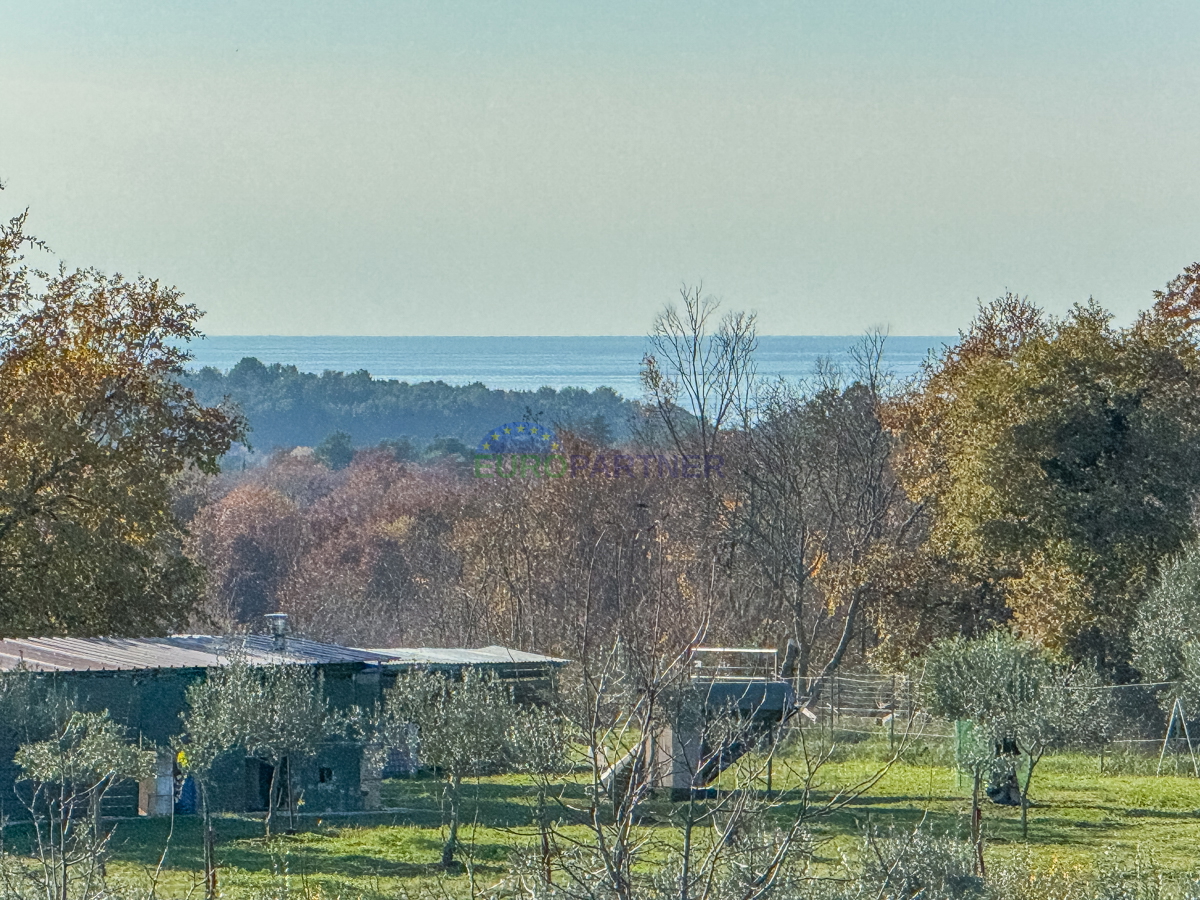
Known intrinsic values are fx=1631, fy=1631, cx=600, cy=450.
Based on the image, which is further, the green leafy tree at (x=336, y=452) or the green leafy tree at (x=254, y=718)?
the green leafy tree at (x=336, y=452)

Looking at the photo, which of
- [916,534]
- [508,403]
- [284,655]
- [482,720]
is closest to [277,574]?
[916,534]

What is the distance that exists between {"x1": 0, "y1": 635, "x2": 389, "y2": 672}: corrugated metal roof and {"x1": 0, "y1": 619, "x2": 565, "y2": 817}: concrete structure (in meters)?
0.02

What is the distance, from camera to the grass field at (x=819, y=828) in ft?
72.3

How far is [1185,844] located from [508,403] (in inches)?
6214

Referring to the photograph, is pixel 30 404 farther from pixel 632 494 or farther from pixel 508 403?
pixel 508 403

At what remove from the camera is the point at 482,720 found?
24.7 meters

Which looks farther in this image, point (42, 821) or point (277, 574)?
point (277, 574)

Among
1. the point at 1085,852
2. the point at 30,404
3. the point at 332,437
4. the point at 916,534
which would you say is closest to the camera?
the point at 1085,852

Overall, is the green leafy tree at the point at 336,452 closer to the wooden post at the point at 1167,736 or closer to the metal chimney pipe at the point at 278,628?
the metal chimney pipe at the point at 278,628

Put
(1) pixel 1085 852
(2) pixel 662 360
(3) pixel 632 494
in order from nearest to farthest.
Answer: (1) pixel 1085 852
(2) pixel 662 360
(3) pixel 632 494

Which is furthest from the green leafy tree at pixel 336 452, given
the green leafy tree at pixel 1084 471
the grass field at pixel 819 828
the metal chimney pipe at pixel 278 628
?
the grass field at pixel 819 828

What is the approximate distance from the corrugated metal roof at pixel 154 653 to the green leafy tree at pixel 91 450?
375 cm

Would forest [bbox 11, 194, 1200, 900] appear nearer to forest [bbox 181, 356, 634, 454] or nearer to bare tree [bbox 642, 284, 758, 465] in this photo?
bare tree [bbox 642, 284, 758, 465]

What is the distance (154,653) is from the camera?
31219 millimetres
